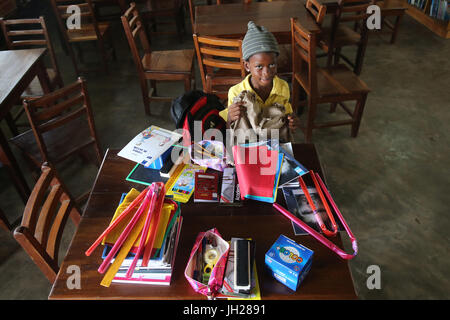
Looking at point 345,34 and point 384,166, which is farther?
point 345,34

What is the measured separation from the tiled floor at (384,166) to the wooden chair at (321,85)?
270 mm

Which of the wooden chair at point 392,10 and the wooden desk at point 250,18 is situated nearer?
the wooden desk at point 250,18

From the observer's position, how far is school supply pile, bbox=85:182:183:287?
1.05m

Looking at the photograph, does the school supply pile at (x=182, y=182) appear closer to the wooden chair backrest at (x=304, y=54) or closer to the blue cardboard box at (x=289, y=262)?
the blue cardboard box at (x=289, y=262)

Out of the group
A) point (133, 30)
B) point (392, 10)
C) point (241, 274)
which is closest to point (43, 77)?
point (133, 30)

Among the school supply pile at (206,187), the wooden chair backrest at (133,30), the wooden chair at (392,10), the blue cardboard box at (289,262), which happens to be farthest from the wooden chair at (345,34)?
the blue cardboard box at (289,262)

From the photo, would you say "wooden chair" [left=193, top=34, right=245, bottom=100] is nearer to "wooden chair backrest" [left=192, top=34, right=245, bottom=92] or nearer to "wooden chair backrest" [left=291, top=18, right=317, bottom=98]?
"wooden chair backrest" [left=192, top=34, right=245, bottom=92]

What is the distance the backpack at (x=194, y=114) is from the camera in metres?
1.52

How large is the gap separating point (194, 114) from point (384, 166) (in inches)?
70.2

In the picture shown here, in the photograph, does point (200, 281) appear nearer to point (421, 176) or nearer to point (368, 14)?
point (421, 176)

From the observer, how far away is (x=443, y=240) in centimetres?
209

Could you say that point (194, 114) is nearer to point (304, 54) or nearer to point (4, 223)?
point (304, 54)

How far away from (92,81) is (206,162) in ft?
9.56

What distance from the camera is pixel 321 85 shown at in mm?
2652
